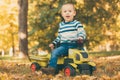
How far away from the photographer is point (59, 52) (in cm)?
663

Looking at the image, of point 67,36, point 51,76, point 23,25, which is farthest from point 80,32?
point 23,25

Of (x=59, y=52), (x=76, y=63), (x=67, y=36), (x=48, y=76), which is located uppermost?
(x=67, y=36)

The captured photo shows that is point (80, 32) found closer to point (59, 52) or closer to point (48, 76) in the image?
point (59, 52)

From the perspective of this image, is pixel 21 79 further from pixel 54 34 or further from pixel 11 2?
pixel 11 2

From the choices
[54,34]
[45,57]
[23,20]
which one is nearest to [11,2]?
[54,34]

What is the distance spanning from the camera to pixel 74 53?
21.0 ft

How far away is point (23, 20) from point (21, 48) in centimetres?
130

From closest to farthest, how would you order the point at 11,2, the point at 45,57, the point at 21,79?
the point at 21,79 → the point at 45,57 → the point at 11,2

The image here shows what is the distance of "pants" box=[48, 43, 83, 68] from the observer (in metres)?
6.60

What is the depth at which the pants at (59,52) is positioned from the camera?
6.60m

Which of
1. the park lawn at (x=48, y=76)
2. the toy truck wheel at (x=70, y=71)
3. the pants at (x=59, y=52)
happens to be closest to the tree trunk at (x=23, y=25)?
the park lawn at (x=48, y=76)

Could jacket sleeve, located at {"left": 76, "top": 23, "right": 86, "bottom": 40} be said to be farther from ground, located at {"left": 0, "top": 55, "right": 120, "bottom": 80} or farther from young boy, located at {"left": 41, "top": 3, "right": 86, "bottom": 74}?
ground, located at {"left": 0, "top": 55, "right": 120, "bottom": 80}

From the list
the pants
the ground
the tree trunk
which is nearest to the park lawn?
the ground

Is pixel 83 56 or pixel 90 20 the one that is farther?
pixel 90 20
